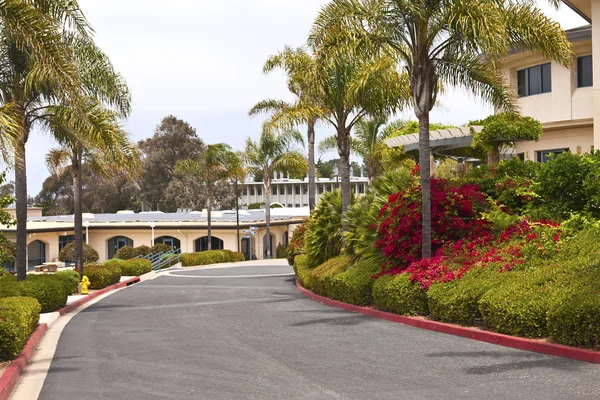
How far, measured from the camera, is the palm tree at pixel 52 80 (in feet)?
47.1

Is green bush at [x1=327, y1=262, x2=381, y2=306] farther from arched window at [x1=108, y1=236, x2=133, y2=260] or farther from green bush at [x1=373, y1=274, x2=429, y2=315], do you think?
arched window at [x1=108, y1=236, x2=133, y2=260]

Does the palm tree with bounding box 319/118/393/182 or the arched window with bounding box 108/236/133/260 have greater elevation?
the palm tree with bounding box 319/118/393/182

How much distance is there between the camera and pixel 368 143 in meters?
50.9

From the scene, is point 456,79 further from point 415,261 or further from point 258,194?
point 258,194

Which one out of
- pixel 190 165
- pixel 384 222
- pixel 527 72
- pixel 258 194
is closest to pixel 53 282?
pixel 384 222

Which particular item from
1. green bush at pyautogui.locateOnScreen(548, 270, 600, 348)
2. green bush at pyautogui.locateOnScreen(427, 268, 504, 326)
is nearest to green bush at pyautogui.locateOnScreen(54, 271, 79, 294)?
green bush at pyautogui.locateOnScreen(427, 268, 504, 326)

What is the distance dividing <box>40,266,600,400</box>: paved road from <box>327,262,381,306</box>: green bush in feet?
2.73

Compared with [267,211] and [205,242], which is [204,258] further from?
[205,242]

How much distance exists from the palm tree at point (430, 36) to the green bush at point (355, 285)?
1.83 meters

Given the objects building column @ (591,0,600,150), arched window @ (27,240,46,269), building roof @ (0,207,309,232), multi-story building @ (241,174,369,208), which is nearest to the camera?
building column @ (591,0,600,150)

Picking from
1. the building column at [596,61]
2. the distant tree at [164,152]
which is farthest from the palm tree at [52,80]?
the distant tree at [164,152]

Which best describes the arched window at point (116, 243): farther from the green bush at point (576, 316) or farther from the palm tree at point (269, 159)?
the green bush at point (576, 316)

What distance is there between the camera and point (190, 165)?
6144 centimetres

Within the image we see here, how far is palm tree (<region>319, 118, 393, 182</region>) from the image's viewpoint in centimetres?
4959
